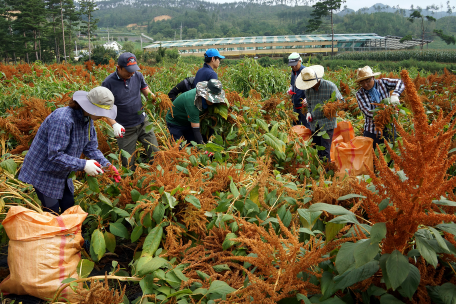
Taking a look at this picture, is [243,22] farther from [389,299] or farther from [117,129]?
[389,299]

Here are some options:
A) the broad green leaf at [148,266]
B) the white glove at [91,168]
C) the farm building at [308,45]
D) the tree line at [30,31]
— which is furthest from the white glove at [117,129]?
the farm building at [308,45]

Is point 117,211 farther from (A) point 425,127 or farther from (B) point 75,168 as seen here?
(A) point 425,127

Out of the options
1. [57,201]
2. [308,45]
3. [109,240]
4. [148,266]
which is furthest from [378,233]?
[308,45]

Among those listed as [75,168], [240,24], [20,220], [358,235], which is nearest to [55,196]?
[75,168]

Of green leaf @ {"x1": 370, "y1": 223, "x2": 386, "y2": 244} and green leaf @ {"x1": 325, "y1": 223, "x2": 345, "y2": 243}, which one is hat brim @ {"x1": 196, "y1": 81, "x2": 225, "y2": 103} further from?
green leaf @ {"x1": 370, "y1": 223, "x2": 386, "y2": 244}

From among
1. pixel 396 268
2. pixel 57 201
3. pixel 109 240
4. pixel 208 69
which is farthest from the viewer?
pixel 208 69

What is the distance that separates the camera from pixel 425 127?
0.72 m

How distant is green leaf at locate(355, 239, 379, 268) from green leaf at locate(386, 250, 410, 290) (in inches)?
2.1

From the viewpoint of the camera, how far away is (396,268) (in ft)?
2.38

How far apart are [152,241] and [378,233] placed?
1145 millimetres

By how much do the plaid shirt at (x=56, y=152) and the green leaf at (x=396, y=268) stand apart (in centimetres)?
185

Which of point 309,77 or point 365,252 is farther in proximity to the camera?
point 309,77

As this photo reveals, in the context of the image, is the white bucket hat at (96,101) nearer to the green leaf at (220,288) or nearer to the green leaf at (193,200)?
the green leaf at (193,200)

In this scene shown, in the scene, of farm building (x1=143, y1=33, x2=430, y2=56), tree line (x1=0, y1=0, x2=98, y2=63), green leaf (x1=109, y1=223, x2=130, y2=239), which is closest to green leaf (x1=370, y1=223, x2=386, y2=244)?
green leaf (x1=109, y1=223, x2=130, y2=239)
